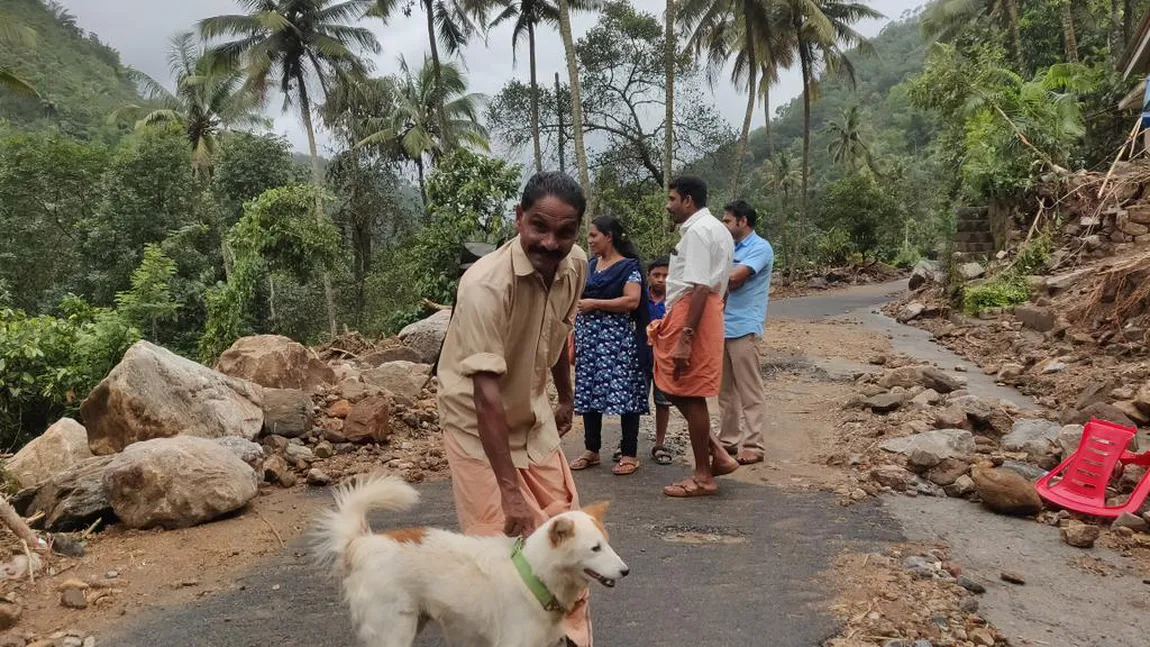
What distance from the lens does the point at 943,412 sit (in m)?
6.22

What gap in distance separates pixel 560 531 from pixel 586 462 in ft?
12.0

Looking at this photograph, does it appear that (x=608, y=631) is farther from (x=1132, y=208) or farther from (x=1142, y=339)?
(x=1132, y=208)

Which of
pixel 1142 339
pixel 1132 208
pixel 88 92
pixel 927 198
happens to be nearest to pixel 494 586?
pixel 1142 339

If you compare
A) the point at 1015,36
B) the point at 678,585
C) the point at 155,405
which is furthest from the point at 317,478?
the point at 1015,36

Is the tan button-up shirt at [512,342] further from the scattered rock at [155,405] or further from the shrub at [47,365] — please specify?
the shrub at [47,365]

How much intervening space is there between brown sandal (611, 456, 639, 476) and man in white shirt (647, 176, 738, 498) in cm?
61

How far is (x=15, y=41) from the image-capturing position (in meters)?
15.5

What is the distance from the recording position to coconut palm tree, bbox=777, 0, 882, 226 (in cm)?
2622

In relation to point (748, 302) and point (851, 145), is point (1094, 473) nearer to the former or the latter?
point (748, 302)

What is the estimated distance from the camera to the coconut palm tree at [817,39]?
26219mm

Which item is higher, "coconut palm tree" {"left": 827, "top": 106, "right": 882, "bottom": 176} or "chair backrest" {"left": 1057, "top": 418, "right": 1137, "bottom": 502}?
"coconut palm tree" {"left": 827, "top": 106, "right": 882, "bottom": 176}

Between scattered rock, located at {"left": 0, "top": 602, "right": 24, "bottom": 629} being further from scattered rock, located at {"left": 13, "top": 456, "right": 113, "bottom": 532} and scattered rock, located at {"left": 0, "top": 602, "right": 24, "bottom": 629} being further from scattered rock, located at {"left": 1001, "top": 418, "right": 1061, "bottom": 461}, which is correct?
scattered rock, located at {"left": 1001, "top": 418, "right": 1061, "bottom": 461}

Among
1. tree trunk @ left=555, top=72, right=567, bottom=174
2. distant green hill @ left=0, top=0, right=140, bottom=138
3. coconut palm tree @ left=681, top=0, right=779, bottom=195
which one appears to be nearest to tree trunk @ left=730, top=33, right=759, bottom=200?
coconut palm tree @ left=681, top=0, right=779, bottom=195

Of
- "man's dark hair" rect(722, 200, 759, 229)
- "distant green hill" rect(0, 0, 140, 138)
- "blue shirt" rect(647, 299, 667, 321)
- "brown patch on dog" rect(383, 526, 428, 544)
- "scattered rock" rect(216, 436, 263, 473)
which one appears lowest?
"scattered rock" rect(216, 436, 263, 473)
